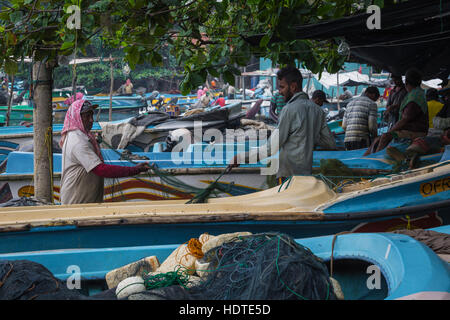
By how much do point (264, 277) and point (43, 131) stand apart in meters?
4.42

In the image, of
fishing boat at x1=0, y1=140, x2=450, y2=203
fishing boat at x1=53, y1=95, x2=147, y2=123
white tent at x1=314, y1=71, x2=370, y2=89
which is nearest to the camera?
fishing boat at x1=0, y1=140, x2=450, y2=203

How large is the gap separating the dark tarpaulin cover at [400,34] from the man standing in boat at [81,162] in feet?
6.84

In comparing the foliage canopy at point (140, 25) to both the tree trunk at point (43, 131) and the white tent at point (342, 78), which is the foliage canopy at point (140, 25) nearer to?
the tree trunk at point (43, 131)

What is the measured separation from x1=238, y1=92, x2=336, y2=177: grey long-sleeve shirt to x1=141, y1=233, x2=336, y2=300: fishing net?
217 cm

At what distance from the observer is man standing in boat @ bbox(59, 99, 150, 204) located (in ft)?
14.9

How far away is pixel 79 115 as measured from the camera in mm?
4559

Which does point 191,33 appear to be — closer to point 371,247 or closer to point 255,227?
point 255,227

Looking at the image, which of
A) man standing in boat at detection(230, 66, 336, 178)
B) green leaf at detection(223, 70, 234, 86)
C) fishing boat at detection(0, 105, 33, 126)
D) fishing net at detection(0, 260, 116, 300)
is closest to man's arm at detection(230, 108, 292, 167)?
man standing in boat at detection(230, 66, 336, 178)

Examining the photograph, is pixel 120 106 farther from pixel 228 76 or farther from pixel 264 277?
pixel 264 277

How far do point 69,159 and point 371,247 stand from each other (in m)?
3.04

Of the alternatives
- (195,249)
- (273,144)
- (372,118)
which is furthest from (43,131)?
(372,118)

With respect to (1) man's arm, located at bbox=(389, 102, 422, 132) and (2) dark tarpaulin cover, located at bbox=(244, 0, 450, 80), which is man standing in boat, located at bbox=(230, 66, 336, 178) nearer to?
(2) dark tarpaulin cover, located at bbox=(244, 0, 450, 80)

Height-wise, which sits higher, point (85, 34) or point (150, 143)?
point (85, 34)
